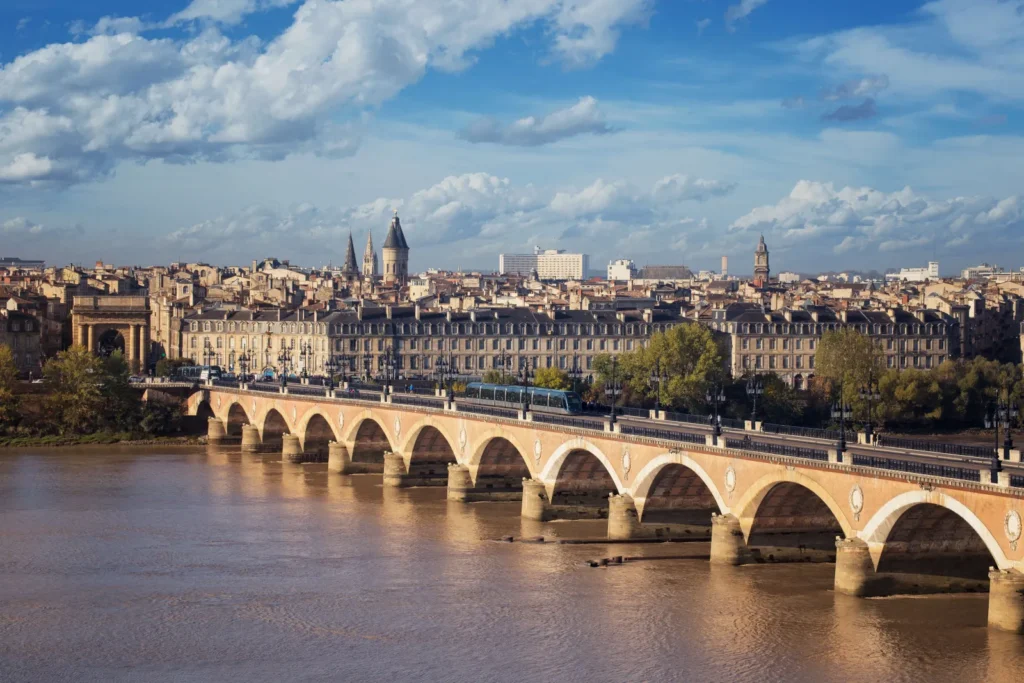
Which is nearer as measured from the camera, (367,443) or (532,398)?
(532,398)

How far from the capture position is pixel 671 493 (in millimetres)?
36938

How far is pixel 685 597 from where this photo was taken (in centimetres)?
3056

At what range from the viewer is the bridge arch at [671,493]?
36.2 m

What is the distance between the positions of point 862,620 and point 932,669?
2.78 metres

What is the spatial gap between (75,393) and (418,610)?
3903 centimetres

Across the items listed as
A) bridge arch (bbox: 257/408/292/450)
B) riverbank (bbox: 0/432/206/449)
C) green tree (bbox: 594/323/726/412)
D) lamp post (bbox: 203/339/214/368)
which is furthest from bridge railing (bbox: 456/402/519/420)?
lamp post (bbox: 203/339/214/368)

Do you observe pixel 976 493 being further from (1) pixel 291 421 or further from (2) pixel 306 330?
(2) pixel 306 330

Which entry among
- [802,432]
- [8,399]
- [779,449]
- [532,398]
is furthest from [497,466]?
[8,399]

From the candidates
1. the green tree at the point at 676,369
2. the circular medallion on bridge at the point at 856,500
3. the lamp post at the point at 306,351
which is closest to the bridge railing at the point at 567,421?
the circular medallion on bridge at the point at 856,500

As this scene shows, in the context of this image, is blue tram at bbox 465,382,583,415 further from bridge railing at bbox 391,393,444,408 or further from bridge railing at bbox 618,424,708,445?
bridge railing at bbox 618,424,708,445

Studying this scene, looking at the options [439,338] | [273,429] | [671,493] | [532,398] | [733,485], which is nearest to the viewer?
[733,485]

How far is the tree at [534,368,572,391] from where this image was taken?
70.2m

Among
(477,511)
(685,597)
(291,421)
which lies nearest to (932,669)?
(685,597)

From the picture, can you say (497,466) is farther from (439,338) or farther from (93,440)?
(439,338)
